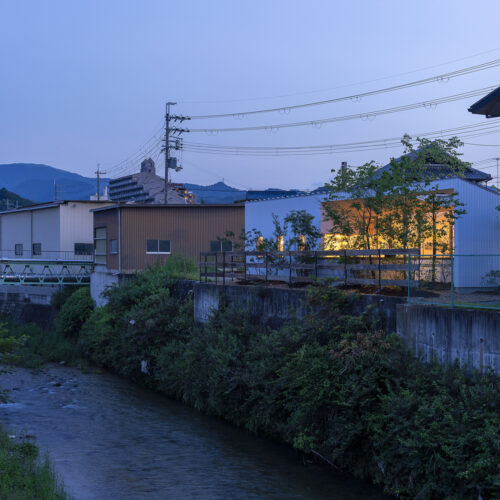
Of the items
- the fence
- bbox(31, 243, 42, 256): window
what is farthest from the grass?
bbox(31, 243, 42, 256): window

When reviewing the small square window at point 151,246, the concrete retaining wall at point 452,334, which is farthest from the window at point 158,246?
the concrete retaining wall at point 452,334

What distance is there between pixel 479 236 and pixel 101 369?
1693 cm

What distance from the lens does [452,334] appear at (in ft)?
41.1

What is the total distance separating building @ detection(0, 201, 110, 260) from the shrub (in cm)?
958

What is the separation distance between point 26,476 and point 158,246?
24712mm

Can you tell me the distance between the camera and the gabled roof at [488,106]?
1487 cm

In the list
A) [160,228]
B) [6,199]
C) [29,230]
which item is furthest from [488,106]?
[6,199]

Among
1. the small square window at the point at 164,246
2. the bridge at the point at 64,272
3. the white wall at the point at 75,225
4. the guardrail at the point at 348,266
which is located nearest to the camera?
the guardrail at the point at 348,266

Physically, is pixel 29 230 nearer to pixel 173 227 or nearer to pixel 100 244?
pixel 100 244

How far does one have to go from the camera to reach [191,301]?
82.0ft

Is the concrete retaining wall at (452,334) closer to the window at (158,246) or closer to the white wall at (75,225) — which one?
the window at (158,246)

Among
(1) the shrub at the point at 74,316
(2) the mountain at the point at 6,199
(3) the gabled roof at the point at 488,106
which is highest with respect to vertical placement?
(2) the mountain at the point at 6,199

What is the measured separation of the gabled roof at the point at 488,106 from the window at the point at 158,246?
905 inches

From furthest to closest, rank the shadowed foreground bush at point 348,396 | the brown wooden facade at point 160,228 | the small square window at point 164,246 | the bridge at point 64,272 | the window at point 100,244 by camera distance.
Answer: the window at point 100,244 < the bridge at point 64,272 < the small square window at point 164,246 < the brown wooden facade at point 160,228 < the shadowed foreground bush at point 348,396
